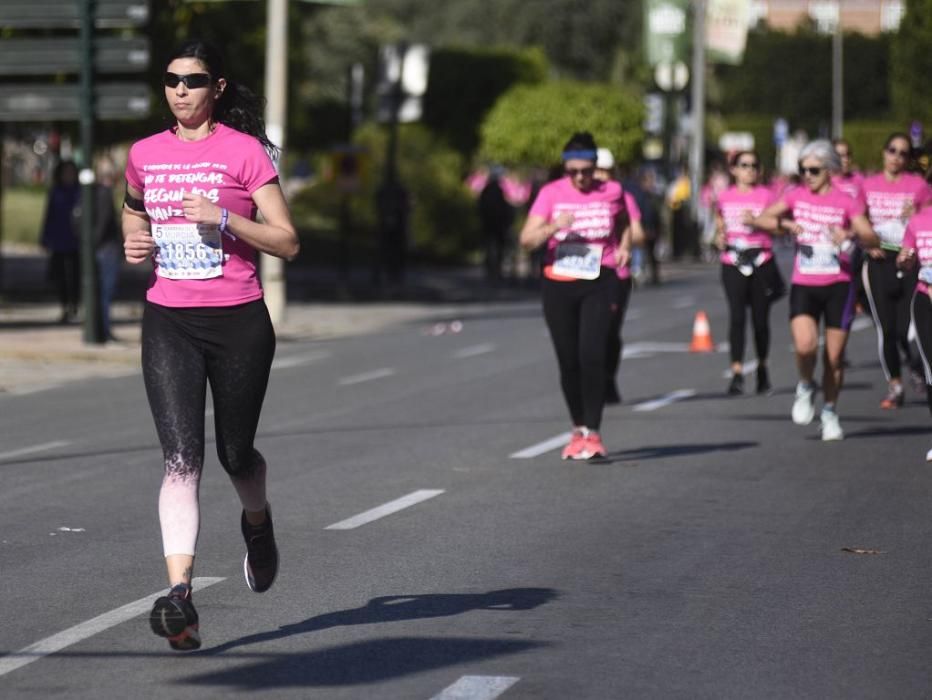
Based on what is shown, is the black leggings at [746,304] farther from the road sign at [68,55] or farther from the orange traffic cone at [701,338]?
the road sign at [68,55]

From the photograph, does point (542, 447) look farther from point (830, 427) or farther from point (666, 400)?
point (666, 400)

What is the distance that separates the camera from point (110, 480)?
1097cm

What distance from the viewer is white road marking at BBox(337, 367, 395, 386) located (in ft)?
57.1

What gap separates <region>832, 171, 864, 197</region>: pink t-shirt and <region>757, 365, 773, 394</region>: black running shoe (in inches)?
65.1

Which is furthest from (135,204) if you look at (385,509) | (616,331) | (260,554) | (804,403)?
(616,331)

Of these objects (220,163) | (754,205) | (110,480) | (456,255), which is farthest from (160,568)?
(456,255)

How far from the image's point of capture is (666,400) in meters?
15.7

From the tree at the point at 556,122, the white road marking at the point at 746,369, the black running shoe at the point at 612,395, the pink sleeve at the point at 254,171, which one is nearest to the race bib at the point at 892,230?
the black running shoe at the point at 612,395

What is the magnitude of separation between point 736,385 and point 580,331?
14.7ft

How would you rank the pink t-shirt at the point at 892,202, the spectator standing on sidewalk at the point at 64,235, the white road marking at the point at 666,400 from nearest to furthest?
the pink t-shirt at the point at 892,202
the white road marking at the point at 666,400
the spectator standing on sidewalk at the point at 64,235

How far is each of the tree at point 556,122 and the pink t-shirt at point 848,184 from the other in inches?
1225

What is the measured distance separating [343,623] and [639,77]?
68.7 m

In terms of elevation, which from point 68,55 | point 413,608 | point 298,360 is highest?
point 68,55

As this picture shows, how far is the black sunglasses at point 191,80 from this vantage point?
6340 mm
